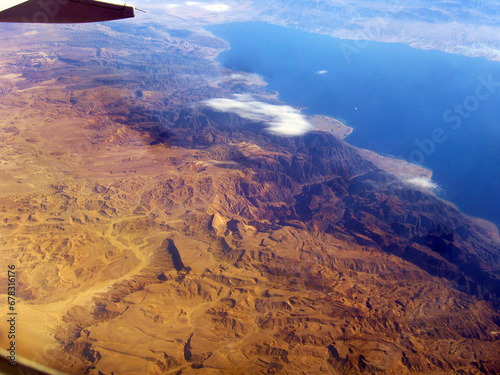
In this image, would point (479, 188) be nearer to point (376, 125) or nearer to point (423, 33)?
point (376, 125)

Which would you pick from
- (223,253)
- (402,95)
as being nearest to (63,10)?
(223,253)

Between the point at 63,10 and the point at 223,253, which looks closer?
the point at 63,10

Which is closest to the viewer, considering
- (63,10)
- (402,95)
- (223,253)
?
(63,10)

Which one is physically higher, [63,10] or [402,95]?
[63,10]

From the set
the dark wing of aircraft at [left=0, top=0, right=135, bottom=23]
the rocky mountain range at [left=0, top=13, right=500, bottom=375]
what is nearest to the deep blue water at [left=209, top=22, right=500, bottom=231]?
the rocky mountain range at [left=0, top=13, right=500, bottom=375]

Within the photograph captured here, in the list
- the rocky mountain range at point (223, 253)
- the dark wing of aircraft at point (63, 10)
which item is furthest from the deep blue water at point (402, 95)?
the dark wing of aircraft at point (63, 10)

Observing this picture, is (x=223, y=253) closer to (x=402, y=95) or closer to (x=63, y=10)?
(x=63, y=10)
